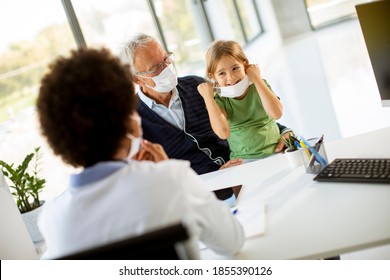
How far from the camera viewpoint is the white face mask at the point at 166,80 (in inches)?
90.0

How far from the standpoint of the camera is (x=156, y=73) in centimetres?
228

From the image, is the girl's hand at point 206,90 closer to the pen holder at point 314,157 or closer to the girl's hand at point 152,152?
the pen holder at point 314,157

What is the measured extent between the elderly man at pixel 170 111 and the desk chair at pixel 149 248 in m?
1.42

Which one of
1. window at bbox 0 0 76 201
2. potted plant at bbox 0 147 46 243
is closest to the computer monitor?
potted plant at bbox 0 147 46 243

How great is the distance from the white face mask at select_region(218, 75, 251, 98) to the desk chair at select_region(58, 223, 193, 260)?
1.48 meters

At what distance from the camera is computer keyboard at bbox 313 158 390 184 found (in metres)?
1.39

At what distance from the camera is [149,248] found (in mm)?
810

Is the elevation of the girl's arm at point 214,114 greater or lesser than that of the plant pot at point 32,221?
greater

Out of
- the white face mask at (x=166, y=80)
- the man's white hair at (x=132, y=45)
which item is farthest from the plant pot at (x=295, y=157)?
the man's white hair at (x=132, y=45)

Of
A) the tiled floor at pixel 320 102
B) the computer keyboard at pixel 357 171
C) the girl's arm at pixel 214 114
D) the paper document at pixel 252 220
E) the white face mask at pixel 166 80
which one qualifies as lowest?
the tiled floor at pixel 320 102

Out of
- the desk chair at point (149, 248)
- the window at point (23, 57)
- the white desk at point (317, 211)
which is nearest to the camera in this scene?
the desk chair at point (149, 248)
